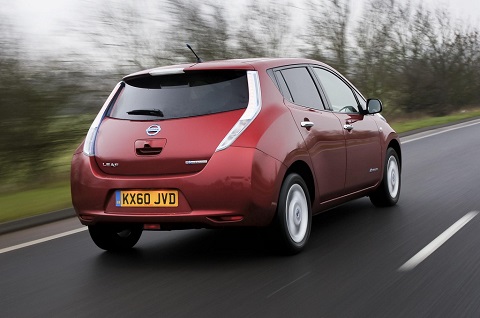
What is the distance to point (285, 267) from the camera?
548 cm

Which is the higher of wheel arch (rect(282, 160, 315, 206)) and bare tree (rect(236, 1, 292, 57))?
bare tree (rect(236, 1, 292, 57))

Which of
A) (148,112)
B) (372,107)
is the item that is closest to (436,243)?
(372,107)

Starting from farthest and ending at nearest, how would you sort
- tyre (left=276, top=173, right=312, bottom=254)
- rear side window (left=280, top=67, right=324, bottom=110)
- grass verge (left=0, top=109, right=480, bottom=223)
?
grass verge (left=0, top=109, right=480, bottom=223) → rear side window (left=280, top=67, right=324, bottom=110) → tyre (left=276, top=173, right=312, bottom=254)

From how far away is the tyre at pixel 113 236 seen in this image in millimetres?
6203

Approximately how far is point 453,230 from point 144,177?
297 centimetres

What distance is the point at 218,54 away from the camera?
19.9 meters

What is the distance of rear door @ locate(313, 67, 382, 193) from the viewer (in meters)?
7.06

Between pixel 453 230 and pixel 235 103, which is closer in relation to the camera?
pixel 235 103

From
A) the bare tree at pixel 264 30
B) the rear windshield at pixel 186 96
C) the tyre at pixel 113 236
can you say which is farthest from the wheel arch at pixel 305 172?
the bare tree at pixel 264 30

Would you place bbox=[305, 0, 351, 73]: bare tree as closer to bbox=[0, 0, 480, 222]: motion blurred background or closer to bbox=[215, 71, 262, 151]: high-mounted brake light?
bbox=[0, 0, 480, 222]: motion blurred background

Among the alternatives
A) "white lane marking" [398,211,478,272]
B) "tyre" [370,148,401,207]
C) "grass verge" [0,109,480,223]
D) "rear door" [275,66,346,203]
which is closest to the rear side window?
"rear door" [275,66,346,203]

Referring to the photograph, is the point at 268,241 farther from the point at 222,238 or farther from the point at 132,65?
the point at 132,65

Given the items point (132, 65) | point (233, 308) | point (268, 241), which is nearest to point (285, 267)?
point (268, 241)

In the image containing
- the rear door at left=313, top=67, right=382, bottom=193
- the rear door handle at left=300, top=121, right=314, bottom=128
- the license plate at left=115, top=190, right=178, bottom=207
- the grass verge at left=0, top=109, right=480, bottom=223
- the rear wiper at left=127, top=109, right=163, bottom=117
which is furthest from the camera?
the grass verge at left=0, top=109, right=480, bottom=223
